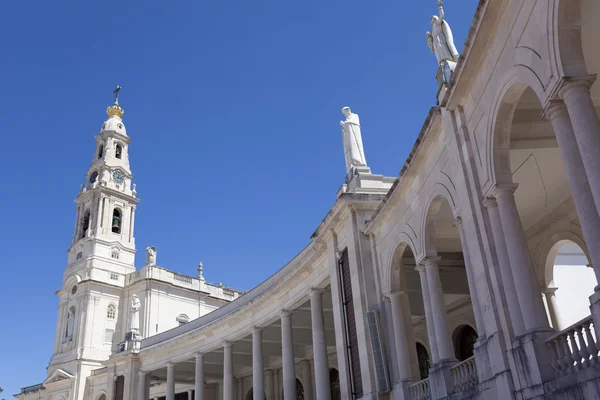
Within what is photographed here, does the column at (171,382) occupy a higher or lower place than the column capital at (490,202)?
higher

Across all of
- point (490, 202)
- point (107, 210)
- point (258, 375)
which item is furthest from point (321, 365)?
point (107, 210)

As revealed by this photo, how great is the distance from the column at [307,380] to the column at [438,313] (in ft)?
79.6

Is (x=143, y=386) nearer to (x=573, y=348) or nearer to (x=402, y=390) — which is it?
(x=402, y=390)

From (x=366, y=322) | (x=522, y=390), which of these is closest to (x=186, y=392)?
(x=366, y=322)

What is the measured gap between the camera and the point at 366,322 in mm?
A: 19625

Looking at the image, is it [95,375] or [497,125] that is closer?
[497,125]

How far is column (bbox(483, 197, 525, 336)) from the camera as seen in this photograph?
11.5 m

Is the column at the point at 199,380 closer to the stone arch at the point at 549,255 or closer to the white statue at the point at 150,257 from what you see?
the white statue at the point at 150,257

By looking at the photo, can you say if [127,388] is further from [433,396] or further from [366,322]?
[433,396]

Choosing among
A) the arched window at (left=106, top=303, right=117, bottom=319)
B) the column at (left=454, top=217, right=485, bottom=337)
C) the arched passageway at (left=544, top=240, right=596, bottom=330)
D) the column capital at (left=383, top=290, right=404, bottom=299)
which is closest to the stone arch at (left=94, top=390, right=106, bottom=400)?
the arched window at (left=106, top=303, right=117, bottom=319)

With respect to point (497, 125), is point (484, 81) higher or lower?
higher

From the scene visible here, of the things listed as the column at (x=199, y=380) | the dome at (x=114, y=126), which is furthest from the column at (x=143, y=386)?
the dome at (x=114, y=126)

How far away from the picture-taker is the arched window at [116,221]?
61719 mm

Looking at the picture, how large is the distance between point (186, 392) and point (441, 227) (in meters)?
37.2
